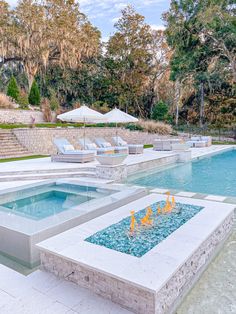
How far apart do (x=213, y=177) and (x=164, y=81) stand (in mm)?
22027

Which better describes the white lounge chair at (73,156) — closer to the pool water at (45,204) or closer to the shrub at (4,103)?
the pool water at (45,204)

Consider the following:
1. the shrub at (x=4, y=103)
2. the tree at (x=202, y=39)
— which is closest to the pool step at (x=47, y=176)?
the shrub at (x=4, y=103)

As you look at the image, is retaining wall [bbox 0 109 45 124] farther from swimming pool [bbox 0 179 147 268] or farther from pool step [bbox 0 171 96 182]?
swimming pool [bbox 0 179 147 268]

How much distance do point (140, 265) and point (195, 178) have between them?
6286 mm

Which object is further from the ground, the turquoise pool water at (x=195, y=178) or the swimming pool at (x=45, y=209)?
the swimming pool at (x=45, y=209)

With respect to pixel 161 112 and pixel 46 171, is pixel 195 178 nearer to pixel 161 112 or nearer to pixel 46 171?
pixel 46 171

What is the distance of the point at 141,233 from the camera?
3525mm

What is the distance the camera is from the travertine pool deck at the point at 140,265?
2.33 m

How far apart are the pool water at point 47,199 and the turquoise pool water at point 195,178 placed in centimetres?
242

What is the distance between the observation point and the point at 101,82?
1037 inches

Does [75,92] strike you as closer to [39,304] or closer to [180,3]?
[180,3]

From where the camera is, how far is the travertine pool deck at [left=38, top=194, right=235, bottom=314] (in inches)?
91.7

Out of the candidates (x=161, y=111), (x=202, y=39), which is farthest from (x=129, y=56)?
(x=202, y=39)

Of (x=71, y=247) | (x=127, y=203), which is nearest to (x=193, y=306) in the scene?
(x=71, y=247)
